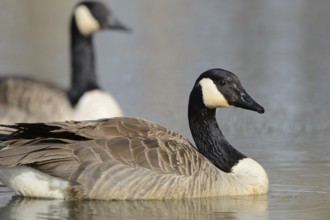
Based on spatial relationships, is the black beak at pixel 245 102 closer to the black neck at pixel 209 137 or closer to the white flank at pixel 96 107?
the black neck at pixel 209 137

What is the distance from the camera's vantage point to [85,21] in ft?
47.7

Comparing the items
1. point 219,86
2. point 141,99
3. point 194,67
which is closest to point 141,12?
point 194,67

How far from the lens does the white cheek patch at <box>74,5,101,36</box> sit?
1454 cm

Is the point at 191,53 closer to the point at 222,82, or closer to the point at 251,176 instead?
the point at 222,82

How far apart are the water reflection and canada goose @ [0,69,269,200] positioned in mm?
90

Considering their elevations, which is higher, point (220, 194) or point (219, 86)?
point (219, 86)

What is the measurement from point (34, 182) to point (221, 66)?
869 centimetres

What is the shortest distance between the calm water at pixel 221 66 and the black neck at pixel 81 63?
796mm

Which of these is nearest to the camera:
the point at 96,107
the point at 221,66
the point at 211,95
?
the point at 211,95

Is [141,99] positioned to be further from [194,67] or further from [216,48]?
[216,48]

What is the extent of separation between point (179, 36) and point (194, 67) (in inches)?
164

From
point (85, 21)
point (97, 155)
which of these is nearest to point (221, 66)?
point (85, 21)

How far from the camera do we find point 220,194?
9.31 m

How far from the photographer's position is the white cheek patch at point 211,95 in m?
9.66
